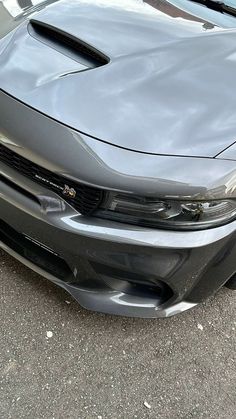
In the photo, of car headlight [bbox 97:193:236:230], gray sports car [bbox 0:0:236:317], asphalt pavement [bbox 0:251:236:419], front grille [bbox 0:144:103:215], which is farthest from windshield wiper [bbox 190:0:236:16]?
asphalt pavement [bbox 0:251:236:419]

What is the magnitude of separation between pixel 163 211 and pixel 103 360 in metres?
0.80

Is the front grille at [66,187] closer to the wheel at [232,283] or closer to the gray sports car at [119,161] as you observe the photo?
the gray sports car at [119,161]

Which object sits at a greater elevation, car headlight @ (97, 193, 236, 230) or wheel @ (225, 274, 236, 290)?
car headlight @ (97, 193, 236, 230)

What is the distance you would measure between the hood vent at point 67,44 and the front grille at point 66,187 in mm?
549

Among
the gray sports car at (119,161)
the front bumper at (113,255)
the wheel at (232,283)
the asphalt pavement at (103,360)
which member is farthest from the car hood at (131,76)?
the asphalt pavement at (103,360)

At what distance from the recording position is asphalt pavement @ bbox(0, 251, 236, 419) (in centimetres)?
207

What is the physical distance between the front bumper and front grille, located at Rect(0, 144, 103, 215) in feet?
0.09

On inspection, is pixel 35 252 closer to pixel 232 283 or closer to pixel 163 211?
pixel 163 211

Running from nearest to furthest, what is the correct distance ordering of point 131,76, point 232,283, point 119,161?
point 119,161
point 131,76
point 232,283

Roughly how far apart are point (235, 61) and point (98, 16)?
0.69m

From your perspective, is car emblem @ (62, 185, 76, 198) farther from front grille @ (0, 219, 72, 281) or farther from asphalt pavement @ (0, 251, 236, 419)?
asphalt pavement @ (0, 251, 236, 419)

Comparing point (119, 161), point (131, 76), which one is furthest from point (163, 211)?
point (131, 76)

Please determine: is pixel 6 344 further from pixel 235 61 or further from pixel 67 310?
pixel 235 61

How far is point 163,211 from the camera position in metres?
1.87
